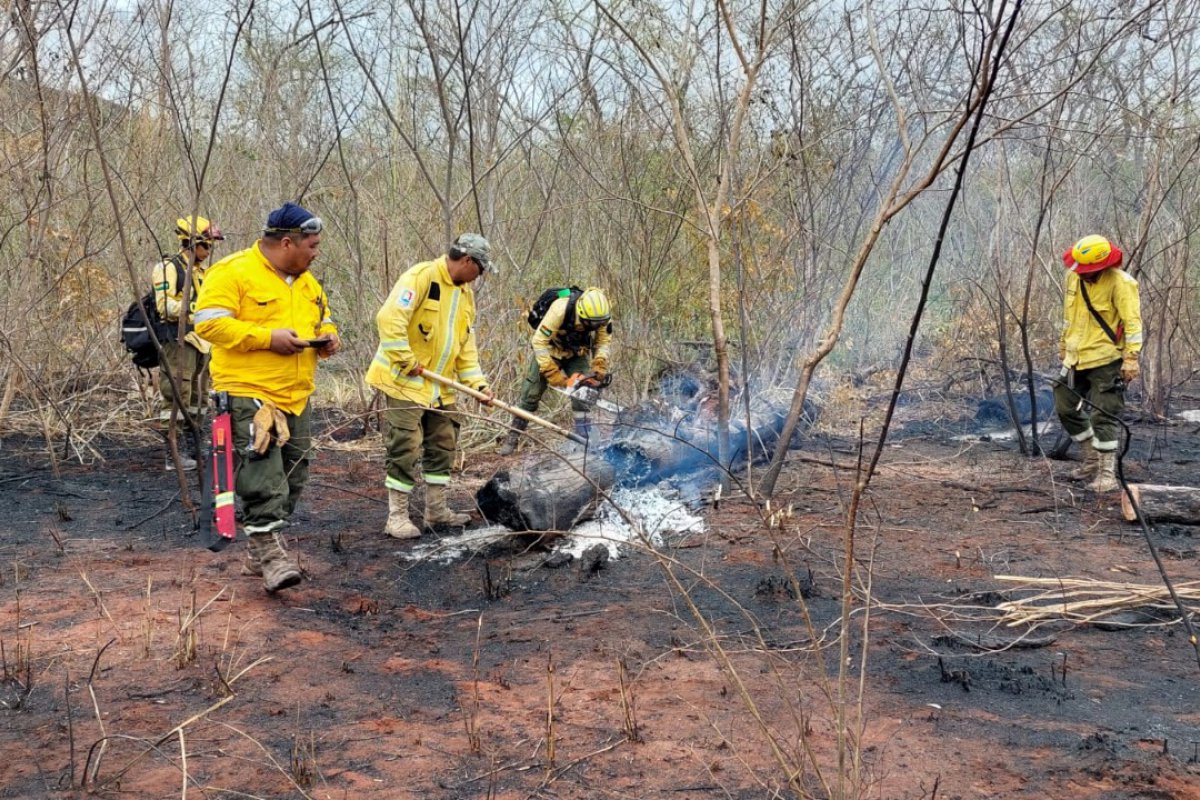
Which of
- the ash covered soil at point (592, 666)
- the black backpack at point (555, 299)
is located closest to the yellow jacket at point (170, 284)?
the ash covered soil at point (592, 666)

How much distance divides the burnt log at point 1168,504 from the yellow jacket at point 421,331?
14.1 feet

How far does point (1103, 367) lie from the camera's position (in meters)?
6.90

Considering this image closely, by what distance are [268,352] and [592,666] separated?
2.14m

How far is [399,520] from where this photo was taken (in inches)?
231

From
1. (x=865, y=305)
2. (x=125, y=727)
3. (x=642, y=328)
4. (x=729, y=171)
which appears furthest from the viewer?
(x=865, y=305)

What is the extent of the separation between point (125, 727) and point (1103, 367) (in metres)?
6.54

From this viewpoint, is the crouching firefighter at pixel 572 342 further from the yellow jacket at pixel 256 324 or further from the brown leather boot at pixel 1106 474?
the brown leather boot at pixel 1106 474

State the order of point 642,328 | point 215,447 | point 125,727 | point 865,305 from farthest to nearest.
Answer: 1. point 865,305
2. point 642,328
3. point 215,447
4. point 125,727

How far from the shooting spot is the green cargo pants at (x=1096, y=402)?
6875 mm

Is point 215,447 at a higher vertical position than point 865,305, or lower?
lower

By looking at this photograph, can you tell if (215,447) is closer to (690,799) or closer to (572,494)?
Answer: (572,494)

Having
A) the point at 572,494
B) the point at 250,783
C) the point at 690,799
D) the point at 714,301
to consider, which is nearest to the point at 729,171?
the point at 714,301

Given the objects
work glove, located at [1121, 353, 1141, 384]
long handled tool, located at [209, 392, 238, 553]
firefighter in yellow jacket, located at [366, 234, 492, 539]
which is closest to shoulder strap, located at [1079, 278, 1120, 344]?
work glove, located at [1121, 353, 1141, 384]

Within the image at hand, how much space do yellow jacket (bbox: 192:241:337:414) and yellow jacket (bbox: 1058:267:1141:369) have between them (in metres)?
5.27
